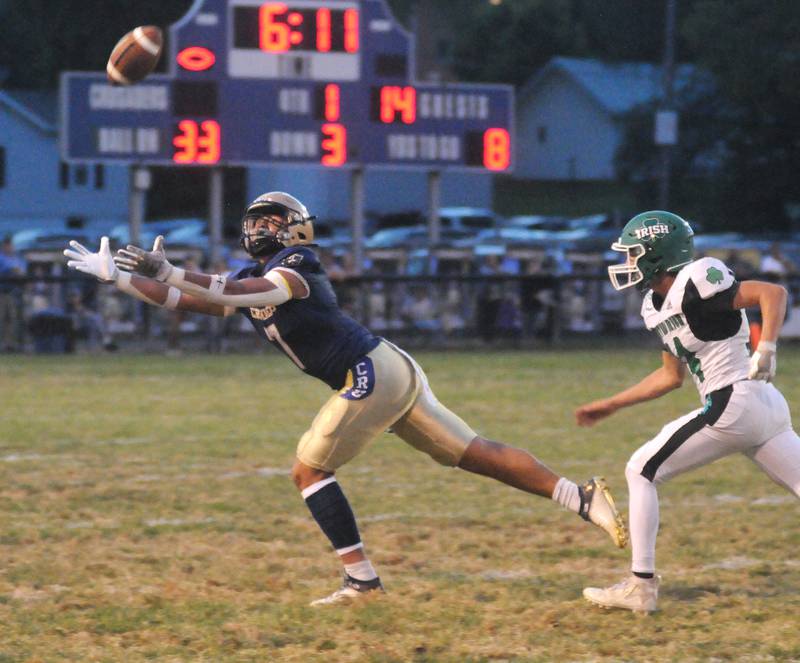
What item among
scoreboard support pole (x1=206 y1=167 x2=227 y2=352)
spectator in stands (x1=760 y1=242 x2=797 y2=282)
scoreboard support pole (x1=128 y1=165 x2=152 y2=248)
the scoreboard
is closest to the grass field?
scoreboard support pole (x1=206 y1=167 x2=227 y2=352)

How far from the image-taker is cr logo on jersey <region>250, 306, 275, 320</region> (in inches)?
242

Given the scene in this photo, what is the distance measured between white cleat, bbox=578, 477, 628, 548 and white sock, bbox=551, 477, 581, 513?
21 mm

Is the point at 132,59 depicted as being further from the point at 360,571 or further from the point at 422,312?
the point at 422,312

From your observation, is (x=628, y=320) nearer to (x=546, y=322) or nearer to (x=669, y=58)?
(x=546, y=322)

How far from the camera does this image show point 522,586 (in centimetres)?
651

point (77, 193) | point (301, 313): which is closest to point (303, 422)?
point (301, 313)

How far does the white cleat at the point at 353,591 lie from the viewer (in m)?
6.13

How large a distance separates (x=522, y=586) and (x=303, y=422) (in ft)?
20.5

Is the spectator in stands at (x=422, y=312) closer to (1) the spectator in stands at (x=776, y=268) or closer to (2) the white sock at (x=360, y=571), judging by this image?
(1) the spectator in stands at (x=776, y=268)

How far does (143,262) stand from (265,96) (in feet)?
50.2

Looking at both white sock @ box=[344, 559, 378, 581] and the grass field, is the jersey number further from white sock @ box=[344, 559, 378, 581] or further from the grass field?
white sock @ box=[344, 559, 378, 581]

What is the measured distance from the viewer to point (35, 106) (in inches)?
2100

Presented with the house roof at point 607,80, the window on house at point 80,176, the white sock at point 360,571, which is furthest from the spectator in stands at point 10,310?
the house roof at point 607,80

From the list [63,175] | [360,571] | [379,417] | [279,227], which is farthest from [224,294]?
[63,175]
